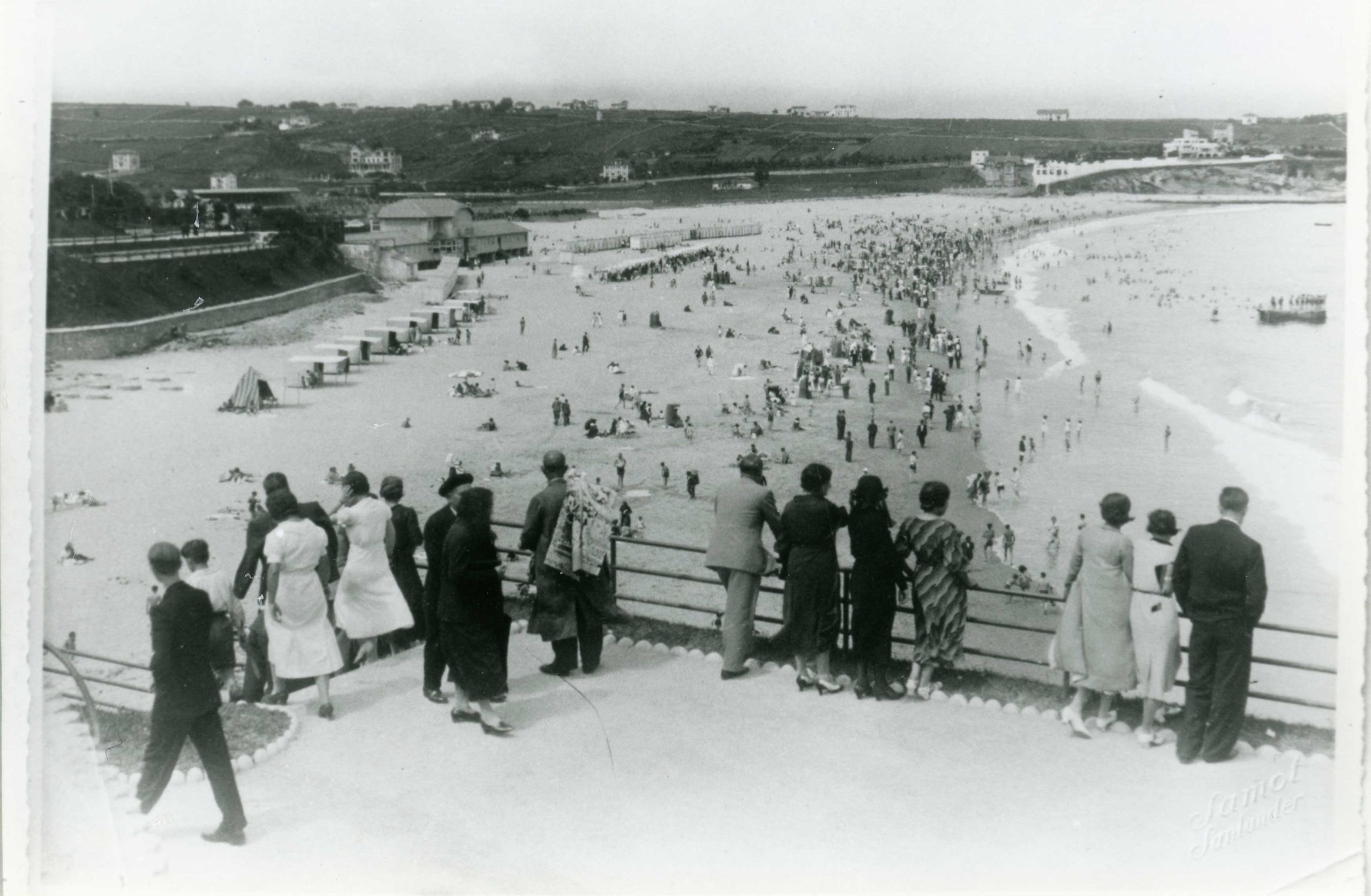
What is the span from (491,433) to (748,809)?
18.3 meters

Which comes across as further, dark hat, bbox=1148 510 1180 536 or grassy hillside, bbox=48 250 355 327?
grassy hillside, bbox=48 250 355 327

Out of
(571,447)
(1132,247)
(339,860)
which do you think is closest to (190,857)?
(339,860)

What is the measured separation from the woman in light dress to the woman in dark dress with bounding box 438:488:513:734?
2.78 m

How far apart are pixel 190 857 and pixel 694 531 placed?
13470mm

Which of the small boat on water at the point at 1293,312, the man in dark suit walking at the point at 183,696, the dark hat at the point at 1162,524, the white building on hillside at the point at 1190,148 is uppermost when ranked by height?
the white building on hillside at the point at 1190,148

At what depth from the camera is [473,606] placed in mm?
5602

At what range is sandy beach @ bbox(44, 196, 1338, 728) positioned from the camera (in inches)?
597

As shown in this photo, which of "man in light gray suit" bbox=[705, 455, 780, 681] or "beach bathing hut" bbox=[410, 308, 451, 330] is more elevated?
"beach bathing hut" bbox=[410, 308, 451, 330]

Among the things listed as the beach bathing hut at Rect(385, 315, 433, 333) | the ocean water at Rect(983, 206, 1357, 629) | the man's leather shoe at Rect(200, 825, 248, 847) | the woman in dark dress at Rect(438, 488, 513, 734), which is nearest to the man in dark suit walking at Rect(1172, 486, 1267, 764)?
the ocean water at Rect(983, 206, 1357, 629)

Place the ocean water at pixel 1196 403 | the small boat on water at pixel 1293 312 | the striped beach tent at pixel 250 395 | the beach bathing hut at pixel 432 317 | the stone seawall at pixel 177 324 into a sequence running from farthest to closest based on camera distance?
1. the beach bathing hut at pixel 432 317
2. the small boat on water at pixel 1293 312
3. the striped beach tent at pixel 250 395
4. the stone seawall at pixel 177 324
5. the ocean water at pixel 1196 403

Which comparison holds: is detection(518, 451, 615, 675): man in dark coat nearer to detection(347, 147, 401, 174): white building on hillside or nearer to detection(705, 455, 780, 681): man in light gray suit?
detection(705, 455, 780, 681): man in light gray suit

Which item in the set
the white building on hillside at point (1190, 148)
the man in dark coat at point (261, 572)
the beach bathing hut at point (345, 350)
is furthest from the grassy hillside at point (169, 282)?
the white building on hillside at point (1190, 148)

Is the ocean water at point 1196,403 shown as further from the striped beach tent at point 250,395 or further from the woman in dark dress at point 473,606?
the striped beach tent at point 250,395

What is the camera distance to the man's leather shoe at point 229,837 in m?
4.54
